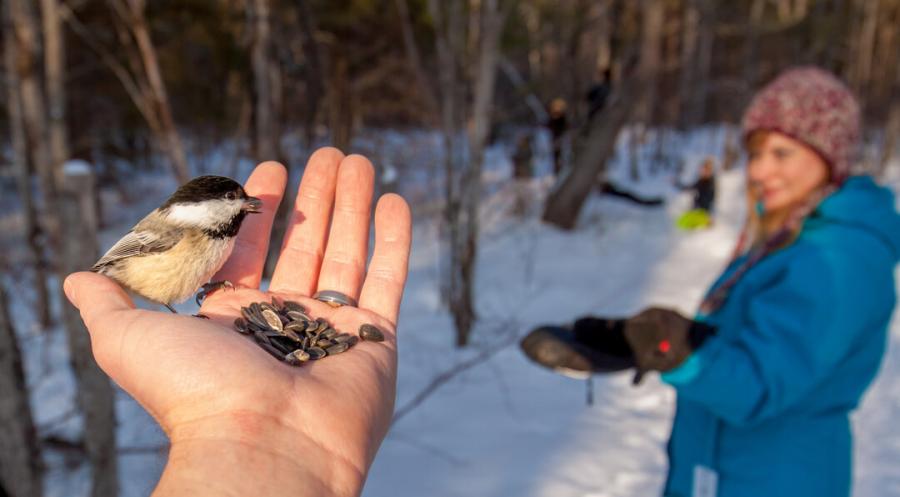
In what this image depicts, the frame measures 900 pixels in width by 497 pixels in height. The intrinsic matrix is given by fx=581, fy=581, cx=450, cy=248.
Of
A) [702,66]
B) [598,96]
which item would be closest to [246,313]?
[598,96]

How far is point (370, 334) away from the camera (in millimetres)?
1565

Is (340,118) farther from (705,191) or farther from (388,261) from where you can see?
(705,191)

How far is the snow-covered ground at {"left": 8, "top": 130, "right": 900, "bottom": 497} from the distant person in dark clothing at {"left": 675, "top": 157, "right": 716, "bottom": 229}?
1390 mm

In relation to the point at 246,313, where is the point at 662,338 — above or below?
below

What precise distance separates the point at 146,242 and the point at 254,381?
0.64 metres

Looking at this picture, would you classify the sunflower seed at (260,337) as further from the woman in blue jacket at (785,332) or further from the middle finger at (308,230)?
the woman in blue jacket at (785,332)

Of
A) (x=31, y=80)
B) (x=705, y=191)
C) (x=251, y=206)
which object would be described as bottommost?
(x=705, y=191)

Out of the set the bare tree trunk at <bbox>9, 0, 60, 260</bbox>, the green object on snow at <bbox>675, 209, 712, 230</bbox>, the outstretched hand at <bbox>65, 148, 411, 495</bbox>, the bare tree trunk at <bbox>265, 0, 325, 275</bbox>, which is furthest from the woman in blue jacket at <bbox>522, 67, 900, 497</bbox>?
the green object on snow at <bbox>675, 209, 712, 230</bbox>

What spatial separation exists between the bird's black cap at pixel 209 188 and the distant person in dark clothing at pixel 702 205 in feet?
27.4

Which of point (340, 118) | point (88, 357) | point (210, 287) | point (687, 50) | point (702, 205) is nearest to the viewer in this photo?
point (210, 287)

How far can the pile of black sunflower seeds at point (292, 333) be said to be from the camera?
1.45m

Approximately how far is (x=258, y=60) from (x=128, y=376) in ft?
13.1

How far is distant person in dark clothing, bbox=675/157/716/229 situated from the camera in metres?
8.84

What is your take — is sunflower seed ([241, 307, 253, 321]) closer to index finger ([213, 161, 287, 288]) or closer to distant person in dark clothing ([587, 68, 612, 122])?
index finger ([213, 161, 287, 288])
